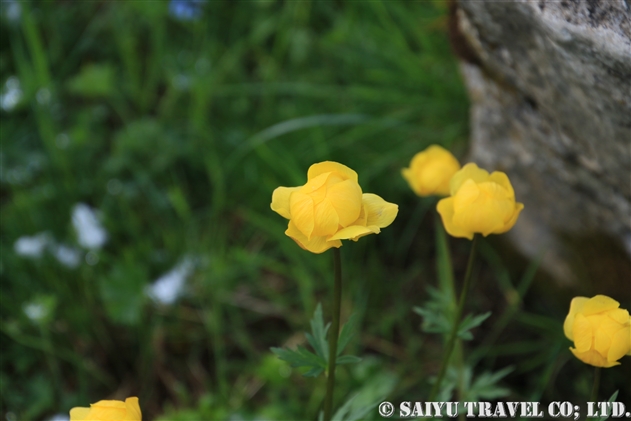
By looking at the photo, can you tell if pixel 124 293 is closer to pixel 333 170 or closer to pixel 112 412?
pixel 112 412

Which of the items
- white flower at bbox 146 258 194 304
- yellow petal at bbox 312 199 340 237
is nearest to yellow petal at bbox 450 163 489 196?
yellow petal at bbox 312 199 340 237

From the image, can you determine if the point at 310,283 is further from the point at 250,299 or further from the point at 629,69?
the point at 629,69

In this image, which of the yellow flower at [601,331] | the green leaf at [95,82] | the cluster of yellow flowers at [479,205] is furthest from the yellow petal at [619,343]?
the green leaf at [95,82]

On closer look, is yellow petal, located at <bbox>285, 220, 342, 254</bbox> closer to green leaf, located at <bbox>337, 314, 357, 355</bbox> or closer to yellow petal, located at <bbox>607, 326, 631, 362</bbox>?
green leaf, located at <bbox>337, 314, 357, 355</bbox>

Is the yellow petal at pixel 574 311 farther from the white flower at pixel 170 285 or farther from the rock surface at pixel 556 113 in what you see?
the white flower at pixel 170 285

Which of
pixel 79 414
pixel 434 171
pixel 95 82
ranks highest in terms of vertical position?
pixel 434 171

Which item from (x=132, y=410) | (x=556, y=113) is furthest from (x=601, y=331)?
(x=132, y=410)

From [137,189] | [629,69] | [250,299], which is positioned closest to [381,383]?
[250,299]

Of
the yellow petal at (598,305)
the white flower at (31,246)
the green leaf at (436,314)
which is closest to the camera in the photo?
the yellow petal at (598,305)
